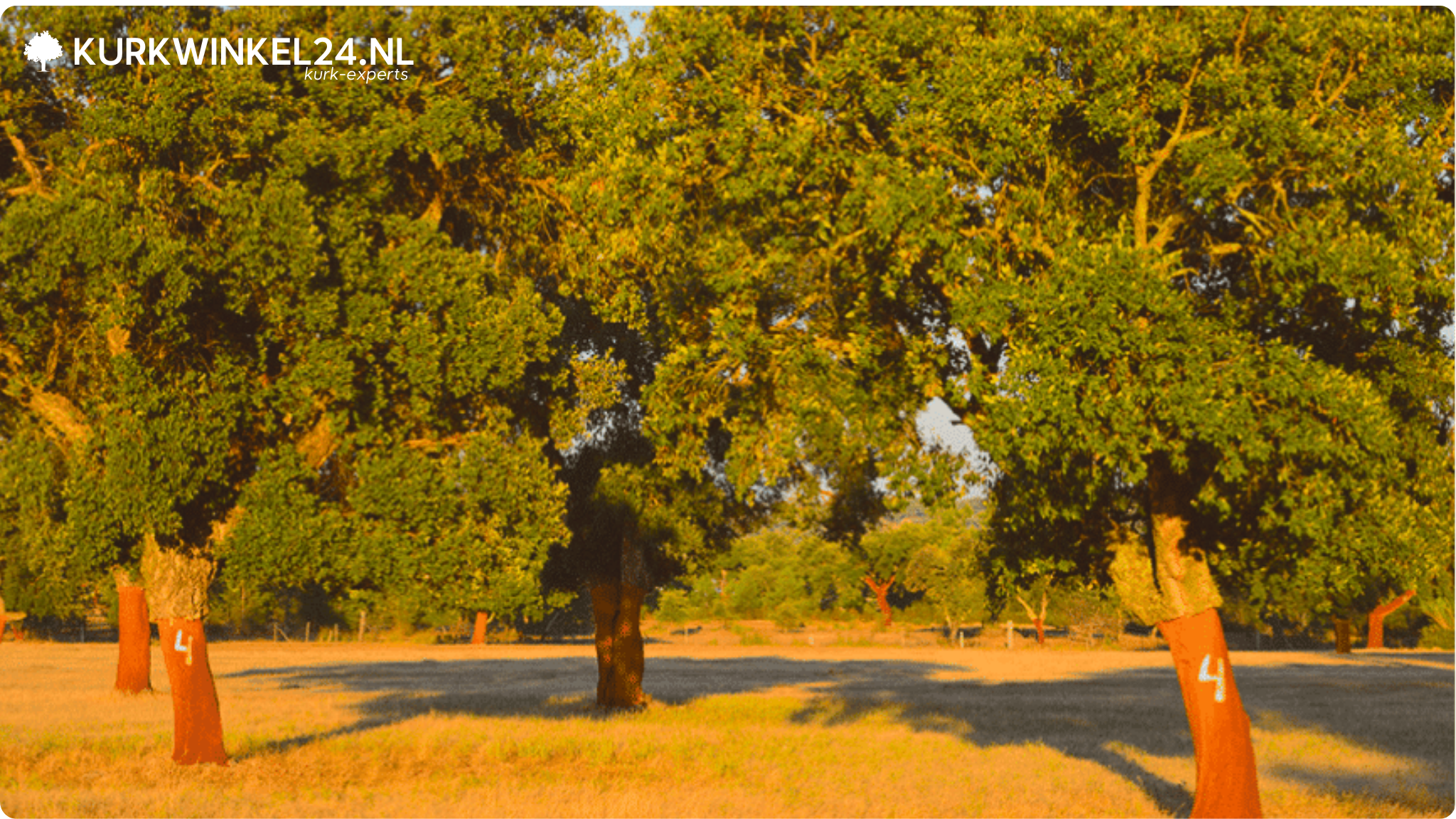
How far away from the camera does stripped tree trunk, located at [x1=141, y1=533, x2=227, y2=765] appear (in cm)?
2075

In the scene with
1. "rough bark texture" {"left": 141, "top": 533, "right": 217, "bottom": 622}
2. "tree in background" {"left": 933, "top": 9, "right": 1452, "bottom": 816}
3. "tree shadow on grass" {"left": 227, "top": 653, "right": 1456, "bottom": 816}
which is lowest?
"tree shadow on grass" {"left": 227, "top": 653, "right": 1456, "bottom": 816}

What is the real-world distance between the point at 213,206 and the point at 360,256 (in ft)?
7.20

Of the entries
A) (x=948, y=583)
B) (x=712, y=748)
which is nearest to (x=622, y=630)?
(x=712, y=748)

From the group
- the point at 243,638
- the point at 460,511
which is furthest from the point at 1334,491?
the point at 243,638

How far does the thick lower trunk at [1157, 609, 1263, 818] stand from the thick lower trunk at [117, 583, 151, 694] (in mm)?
32118

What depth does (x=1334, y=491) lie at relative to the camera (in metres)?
14.0

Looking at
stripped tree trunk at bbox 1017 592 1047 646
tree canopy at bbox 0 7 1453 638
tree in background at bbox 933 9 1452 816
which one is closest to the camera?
tree in background at bbox 933 9 1452 816

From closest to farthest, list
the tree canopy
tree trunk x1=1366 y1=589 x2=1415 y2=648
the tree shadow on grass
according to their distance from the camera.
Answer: the tree canopy → the tree shadow on grass → tree trunk x1=1366 y1=589 x2=1415 y2=648

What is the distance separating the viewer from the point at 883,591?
131m

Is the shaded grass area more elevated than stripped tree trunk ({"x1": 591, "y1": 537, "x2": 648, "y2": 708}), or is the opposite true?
stripped tree trunk ({"x1": 591, "y1": 537, "x2": 648, "y2": 708})

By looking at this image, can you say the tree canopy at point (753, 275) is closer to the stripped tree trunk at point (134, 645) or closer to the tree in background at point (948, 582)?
the stripped tree trunk at point (134, 645)

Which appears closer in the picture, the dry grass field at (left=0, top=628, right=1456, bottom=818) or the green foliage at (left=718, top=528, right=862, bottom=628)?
the dry grass field at (left=0, top=628, right=1456, bottom=818)

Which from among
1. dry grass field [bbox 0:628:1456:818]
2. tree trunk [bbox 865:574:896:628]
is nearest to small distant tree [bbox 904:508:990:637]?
tree trunk [bbox 865:574:896:628]

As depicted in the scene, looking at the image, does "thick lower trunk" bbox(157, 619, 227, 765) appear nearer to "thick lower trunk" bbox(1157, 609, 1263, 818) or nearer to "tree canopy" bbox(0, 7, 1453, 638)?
"tree canopy" bbox(0, 7, 1453, 638)
